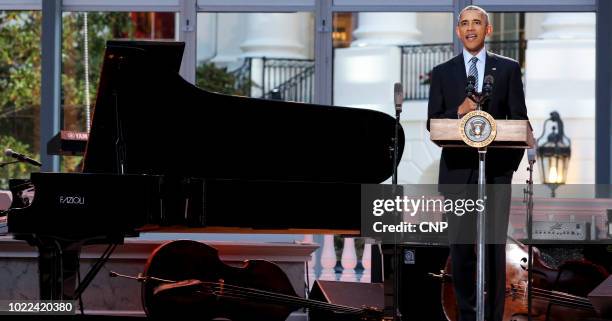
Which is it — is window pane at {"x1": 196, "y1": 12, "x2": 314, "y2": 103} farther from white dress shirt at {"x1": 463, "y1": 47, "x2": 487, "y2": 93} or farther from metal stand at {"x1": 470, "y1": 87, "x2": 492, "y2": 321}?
metal stand at {"x1": 470, "y1": 87, "x2": 492, "y2": 321}

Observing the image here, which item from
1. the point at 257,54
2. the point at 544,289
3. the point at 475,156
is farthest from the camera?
the point at 257,54

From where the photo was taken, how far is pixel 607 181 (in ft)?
28.2

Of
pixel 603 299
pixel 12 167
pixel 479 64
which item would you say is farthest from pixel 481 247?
pixel 12 167

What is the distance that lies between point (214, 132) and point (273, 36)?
2.79m

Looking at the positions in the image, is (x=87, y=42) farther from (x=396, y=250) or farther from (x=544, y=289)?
(x=544, y=289)

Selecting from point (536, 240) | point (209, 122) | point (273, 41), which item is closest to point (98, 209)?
point (209, 122)

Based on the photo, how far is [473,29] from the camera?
5.42m

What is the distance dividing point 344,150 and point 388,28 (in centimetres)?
274

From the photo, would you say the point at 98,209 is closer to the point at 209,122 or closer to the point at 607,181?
the point at 209,122

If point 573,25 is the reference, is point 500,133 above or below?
below

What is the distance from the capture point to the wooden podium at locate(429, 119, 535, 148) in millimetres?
5082

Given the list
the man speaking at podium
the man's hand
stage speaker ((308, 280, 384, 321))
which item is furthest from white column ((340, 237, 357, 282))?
the man's hand

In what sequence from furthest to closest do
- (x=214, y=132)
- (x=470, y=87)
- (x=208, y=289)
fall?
(x=208, y=289), (x=214, y=132), (x=470, y=87)

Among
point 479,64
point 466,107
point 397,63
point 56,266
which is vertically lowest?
point 56,266
